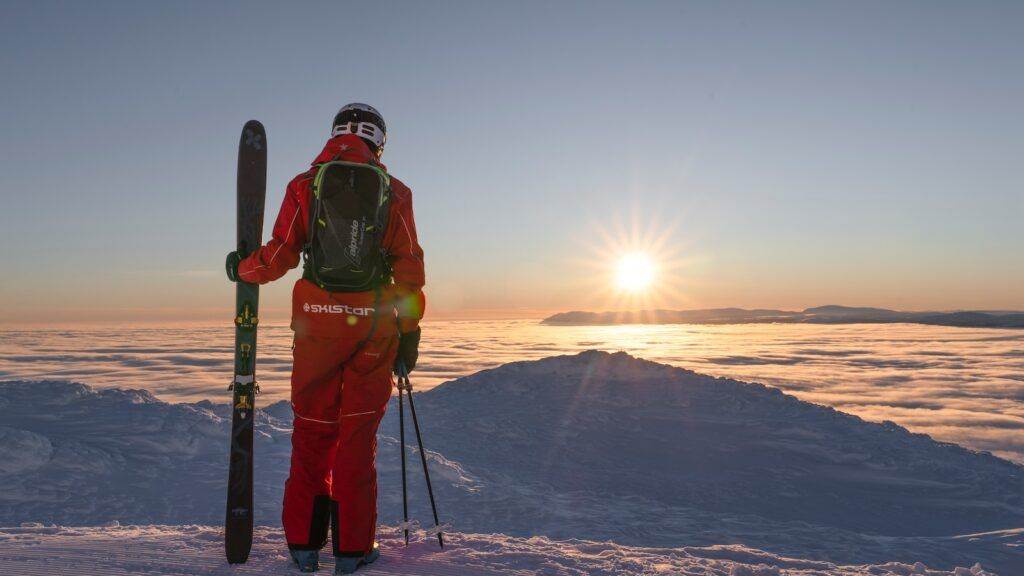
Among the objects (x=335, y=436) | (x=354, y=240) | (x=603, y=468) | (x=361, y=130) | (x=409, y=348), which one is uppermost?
(x=361, y=130)

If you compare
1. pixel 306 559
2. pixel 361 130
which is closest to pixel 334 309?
pixel 361 130

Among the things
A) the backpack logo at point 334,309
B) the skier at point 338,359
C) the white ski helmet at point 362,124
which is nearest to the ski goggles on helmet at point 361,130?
the white ski helmet at point 362,124

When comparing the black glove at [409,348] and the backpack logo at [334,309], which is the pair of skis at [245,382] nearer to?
the black glove at [409,348]

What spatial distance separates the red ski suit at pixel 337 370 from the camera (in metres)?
3.18

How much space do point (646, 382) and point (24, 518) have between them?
1126 cm

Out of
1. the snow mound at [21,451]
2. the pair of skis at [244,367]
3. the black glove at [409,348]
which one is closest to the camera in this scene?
the pair of skis at [244,367]

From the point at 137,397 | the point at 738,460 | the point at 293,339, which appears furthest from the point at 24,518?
the point at 738,460

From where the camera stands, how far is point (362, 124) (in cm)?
353

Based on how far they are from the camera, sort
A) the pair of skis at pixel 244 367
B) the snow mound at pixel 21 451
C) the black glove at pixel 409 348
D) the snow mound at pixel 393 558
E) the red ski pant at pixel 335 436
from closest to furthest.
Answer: the snow mound at pixel 393 558
the red ski pant at pixel 335 436
the pair of skis at pixel 244 367
the black glove at pixel 409 348
the snow mound at pixel 21 451

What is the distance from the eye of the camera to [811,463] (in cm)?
1080

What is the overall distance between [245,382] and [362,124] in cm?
168

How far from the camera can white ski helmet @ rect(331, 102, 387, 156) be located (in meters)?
3.52

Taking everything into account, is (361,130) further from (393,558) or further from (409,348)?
(393,558)

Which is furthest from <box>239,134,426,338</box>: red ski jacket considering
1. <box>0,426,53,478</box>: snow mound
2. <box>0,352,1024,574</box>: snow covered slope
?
<box>0,426,53,478</box>: snow mound
